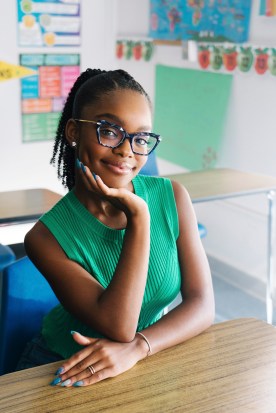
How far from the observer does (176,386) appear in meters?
1.04

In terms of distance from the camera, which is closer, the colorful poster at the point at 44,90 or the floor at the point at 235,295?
the floor at the point at 235,295

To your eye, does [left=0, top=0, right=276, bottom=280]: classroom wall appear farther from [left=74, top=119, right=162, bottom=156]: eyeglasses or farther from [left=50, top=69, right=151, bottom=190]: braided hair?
[left=74, top=119, right=162, bottom=156]: eyeglasses

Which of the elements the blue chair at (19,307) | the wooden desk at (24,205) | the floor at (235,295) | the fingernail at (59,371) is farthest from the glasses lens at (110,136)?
the floor at (235,295)

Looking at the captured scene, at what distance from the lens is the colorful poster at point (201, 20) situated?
3.26 meters

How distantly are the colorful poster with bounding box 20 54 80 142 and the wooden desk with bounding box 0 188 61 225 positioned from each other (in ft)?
2.68

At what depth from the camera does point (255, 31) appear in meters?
3.21

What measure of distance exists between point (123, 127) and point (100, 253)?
0.29 m

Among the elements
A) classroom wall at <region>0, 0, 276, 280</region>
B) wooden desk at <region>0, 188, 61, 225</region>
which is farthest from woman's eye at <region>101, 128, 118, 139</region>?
classroom wall at <region>0, 0, 276, 280</region>

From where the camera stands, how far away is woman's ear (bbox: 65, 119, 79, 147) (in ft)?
4.40

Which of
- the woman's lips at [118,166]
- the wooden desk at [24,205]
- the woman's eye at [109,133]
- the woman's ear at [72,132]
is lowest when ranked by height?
the wooden desk at [24,205]

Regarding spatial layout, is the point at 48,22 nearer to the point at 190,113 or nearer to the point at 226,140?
the point at 190,113

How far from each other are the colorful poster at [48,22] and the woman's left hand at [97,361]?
101 inches

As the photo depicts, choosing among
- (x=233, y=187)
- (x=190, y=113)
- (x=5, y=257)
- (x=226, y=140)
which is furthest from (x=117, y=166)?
(x=190, y=113)

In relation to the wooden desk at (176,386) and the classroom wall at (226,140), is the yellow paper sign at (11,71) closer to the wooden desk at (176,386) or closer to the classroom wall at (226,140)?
the classroom wall at (226,140)
